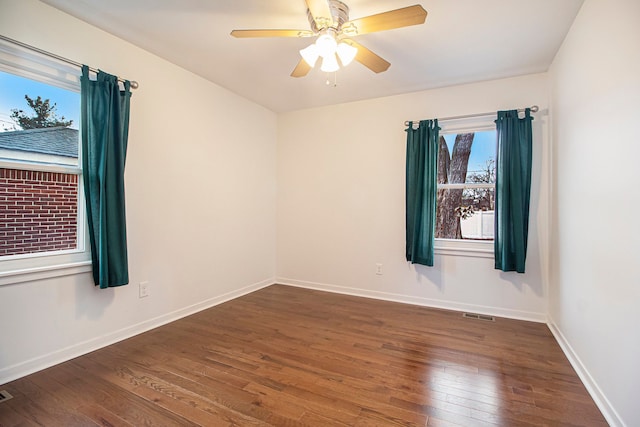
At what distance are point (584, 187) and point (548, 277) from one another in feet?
4.27

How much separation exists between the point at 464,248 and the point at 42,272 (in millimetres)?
3814

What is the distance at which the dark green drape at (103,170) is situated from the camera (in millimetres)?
2258

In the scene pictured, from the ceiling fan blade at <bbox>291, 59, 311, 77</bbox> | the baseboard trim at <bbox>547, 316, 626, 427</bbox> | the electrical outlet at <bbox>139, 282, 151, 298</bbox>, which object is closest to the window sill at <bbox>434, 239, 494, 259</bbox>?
the baseboard trim at <bbox>547, 316, 626, 427</bbox>

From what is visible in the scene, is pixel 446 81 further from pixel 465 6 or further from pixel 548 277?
pixel 548 277

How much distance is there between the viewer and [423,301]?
11.7 ft

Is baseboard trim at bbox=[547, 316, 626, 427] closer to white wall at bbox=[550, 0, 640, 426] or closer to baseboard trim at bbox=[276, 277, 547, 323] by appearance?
white wall at bbox=[550, 0, 640, 426]

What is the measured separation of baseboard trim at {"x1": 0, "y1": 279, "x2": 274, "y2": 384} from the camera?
1.99 meters

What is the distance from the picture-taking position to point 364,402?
1779 mm

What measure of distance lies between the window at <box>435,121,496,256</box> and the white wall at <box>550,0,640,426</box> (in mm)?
770

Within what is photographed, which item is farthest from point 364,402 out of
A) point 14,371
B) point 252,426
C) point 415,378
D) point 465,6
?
point 465,6

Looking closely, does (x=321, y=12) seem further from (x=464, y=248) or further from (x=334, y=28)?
(x=464, y=248)

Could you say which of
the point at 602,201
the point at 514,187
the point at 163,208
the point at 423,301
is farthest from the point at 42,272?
the point at 514,187

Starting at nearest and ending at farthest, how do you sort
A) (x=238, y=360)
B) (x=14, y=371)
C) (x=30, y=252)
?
(x=14, y=371) → (x=30, y=252) → (x=238, y=360)

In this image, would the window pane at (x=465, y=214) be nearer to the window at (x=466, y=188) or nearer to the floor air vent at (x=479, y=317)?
the window at (x=466, y=188)
